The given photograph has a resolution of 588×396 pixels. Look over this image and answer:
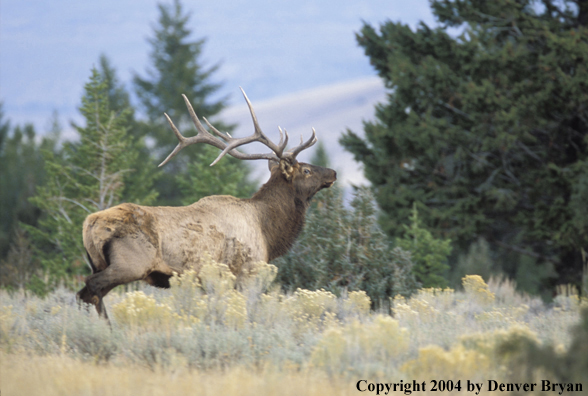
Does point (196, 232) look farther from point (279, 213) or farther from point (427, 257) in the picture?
point (427, 257)

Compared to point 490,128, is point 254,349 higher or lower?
lower

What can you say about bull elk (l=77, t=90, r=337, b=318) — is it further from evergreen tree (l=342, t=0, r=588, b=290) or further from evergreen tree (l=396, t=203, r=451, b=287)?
evergreen tree (l=342, t=0, r=588, b=290)

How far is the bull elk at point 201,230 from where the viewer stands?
5.72 meters

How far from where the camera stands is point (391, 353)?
453cm

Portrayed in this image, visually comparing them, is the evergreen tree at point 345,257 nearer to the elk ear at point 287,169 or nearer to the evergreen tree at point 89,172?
the elk ear at point 287,169

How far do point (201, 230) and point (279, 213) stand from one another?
134 cm

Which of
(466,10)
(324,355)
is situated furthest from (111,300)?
(466,10)

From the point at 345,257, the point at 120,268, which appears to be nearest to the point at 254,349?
the point at 120,268

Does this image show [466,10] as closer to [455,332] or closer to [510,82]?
[510,82]

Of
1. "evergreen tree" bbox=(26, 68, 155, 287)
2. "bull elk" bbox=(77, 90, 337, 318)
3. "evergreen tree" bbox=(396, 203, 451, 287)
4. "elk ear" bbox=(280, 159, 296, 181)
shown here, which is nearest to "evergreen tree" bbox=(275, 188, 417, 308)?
"bull elk" bbox=(77, 90, 337, 318)

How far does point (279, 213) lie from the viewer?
7457 mm

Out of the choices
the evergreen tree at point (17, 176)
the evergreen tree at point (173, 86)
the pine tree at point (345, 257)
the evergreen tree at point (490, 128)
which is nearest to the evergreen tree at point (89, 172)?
the pine tree at point (345, 257)

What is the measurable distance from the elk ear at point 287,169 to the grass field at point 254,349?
5.48 ft

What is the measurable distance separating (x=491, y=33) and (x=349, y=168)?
13592 cm
